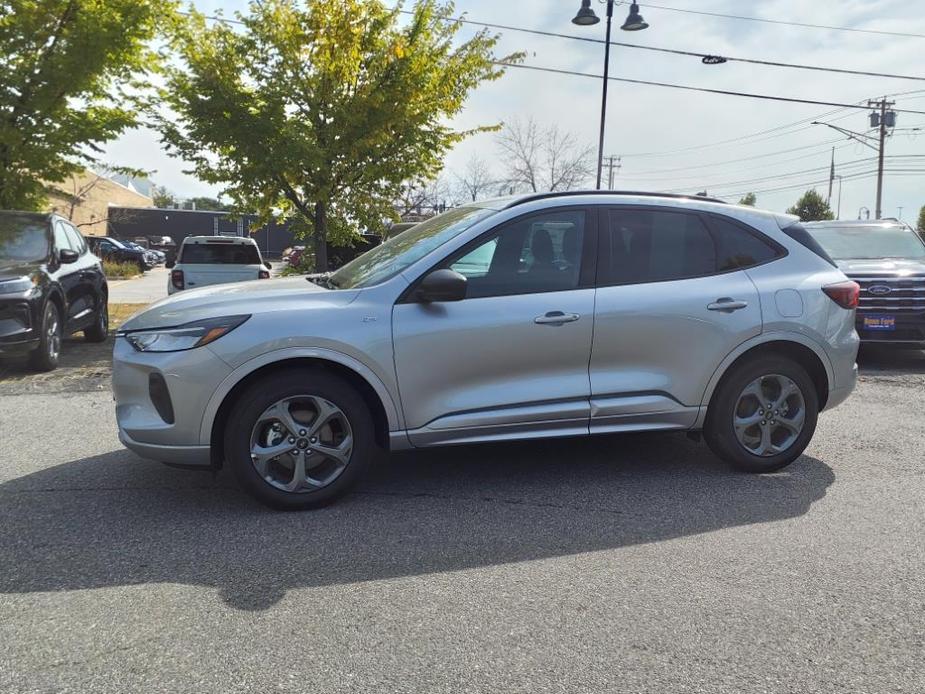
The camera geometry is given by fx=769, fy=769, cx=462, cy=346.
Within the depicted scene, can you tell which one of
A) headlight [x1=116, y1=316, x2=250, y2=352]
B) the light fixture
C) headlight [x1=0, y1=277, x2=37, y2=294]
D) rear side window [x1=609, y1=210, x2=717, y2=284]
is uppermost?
the light fixture

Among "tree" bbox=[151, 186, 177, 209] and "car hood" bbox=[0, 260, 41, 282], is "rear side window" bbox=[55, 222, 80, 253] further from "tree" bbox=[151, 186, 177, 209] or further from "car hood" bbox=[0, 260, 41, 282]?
"tree" bbox=[151, 186, 177, 209]

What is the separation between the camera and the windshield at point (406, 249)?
14.9ft

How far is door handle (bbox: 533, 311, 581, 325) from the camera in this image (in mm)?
4402

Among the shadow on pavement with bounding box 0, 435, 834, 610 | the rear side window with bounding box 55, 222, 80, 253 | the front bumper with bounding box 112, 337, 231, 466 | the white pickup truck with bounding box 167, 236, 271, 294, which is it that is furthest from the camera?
the white pickup truck with bounding box 167, 236, 271, 294

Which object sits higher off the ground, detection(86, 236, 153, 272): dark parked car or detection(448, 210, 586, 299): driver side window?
detection(86, 236, 153, 272): dark parked car

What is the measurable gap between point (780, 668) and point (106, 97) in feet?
39.1

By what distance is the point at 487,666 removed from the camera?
275 cm

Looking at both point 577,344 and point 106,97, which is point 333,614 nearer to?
point 577,344

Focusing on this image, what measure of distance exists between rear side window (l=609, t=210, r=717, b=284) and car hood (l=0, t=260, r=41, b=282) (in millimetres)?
6409

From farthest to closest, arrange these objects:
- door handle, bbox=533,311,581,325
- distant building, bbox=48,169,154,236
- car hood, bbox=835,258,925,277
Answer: distant building, bbox=48,169,154,236, car hood, bbox=835,258,925,277, door handle, bbox=533,311,581,325

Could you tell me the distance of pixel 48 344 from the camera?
27.5 ft

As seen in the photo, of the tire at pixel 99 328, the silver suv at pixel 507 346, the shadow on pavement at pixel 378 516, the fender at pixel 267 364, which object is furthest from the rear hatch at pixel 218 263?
the fender at pixel 267 364

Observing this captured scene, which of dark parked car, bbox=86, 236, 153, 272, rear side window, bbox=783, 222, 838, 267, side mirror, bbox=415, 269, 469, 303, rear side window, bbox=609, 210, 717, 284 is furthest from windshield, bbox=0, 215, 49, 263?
dark parked car, bbox=86, 236, 153, 272

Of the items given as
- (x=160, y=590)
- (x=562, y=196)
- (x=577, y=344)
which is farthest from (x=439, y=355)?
(x=160, y=590)
